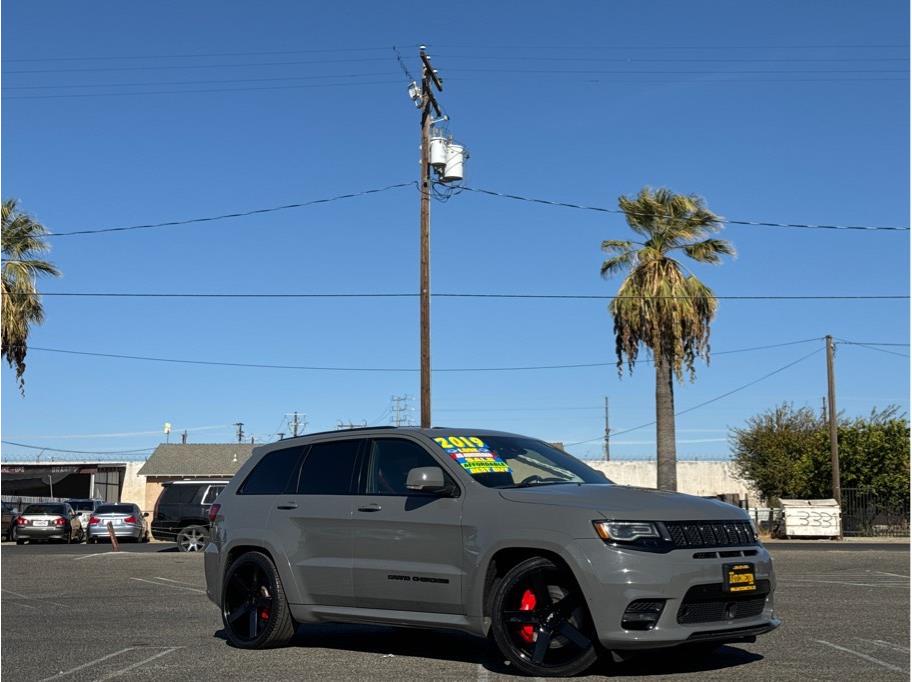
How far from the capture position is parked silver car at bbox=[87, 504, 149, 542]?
115 feet

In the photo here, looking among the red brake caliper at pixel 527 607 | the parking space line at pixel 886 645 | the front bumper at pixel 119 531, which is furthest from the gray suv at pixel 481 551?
the front bumper at pixel 119 531

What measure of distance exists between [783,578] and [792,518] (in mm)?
18991

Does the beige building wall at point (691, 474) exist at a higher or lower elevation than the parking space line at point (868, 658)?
higher

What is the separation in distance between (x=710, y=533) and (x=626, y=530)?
629 mm

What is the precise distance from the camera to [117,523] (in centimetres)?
3506

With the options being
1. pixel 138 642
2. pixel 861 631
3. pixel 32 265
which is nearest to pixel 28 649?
pixel 138 642

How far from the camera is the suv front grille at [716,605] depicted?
23.6ft

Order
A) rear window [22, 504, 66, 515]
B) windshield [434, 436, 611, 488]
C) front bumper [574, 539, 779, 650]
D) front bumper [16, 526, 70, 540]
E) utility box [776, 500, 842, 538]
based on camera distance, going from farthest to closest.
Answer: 1. rear window [22, 504, 66, 515]
2. front bumper [16, 526, 70, 540]
3. utility box [776, 500, 842, 538]
4. windshield [434, 436, 611, 488]
5. front bumper [574, 539, 779, 650]

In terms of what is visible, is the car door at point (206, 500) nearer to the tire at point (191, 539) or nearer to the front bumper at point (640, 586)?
the tire at point (191, 539)

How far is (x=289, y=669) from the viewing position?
7.98 m

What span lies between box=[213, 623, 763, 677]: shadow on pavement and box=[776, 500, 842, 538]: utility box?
27105 mm

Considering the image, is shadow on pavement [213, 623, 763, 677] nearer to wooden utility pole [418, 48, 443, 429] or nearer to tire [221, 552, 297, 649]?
tire [221, 552, 297, 649]

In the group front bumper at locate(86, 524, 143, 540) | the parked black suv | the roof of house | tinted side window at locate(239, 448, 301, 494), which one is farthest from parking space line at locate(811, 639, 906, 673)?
the roof of house

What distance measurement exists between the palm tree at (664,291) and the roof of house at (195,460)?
29.3 meters
